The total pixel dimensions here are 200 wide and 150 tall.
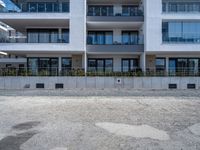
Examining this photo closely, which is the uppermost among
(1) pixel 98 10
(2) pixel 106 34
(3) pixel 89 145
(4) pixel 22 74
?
(1) pixel 98 10

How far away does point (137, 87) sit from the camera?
26000mm

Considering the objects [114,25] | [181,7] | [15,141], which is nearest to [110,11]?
[114,25]

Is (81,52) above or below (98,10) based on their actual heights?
below

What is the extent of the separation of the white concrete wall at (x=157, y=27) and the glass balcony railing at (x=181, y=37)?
0.64 meters

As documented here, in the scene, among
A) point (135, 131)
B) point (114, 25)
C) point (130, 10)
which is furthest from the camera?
point (130, 10)

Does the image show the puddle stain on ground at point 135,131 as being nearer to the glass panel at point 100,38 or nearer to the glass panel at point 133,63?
the glass panel at point 100,38

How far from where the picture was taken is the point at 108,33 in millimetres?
31859

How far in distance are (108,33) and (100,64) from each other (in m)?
4.10

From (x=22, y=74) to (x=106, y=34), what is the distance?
11.7m

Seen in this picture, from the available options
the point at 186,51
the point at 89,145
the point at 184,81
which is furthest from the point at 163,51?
the point at 89,145

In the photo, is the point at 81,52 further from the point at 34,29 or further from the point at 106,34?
the point at 34,29

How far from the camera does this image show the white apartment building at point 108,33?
92.5ft

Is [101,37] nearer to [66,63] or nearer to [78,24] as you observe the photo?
[78,24]

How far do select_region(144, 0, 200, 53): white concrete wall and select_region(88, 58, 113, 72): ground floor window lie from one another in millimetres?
5715
